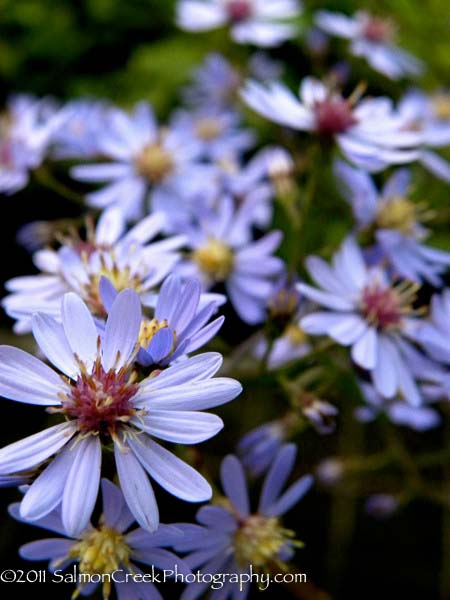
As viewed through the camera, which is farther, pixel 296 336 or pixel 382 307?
pixel 296 336

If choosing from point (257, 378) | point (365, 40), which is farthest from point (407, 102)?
point (257, 378)

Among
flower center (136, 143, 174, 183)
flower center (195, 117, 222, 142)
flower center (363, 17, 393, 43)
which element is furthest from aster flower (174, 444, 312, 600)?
flower center (363, 17, 393, 43)

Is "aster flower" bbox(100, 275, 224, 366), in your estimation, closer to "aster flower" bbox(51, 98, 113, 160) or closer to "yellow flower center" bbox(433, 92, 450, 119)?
"aster flower" bbox(51, 98, 113, 160)

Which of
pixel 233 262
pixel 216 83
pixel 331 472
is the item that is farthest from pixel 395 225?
pixel 216 83

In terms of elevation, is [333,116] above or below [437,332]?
above

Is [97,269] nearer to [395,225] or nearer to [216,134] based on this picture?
[395,225]

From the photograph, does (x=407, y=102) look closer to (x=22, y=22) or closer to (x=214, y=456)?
(x=214, y=456)
